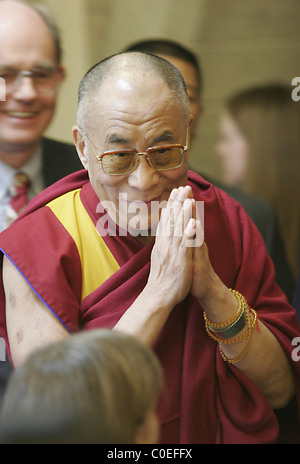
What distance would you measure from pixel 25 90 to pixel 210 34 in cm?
139

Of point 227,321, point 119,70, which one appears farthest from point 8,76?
point 227,321

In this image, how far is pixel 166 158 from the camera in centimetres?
190

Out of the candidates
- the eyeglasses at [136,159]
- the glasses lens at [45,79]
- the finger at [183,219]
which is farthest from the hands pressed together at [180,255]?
the glasses lens at [45,79]

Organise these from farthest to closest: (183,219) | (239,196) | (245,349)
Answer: (239,196) → (245,349) → (183,219)

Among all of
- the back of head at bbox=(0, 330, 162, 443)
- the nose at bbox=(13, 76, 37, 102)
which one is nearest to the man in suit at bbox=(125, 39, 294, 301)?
the nose at bbox=(13, 76, 37, 102)

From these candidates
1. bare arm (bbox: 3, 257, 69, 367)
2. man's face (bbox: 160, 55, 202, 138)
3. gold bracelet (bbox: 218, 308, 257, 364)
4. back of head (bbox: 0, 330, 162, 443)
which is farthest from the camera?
man's face (bbox: 160, 55, 202, 138)

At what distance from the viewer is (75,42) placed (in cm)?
327

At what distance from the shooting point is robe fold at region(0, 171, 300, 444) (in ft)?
6.22

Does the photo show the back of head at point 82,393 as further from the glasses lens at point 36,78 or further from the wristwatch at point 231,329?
the glasses lens at point 36,78

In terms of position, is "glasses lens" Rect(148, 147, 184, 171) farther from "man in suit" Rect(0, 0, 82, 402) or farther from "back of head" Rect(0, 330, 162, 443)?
"man in suit" Rect(0, 0, 82, 402)

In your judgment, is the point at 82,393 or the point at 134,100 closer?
the point at 82,393

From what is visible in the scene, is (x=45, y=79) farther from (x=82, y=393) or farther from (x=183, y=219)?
(x=82, y=393)

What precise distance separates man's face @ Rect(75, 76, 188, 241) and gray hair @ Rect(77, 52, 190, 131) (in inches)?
1.2
